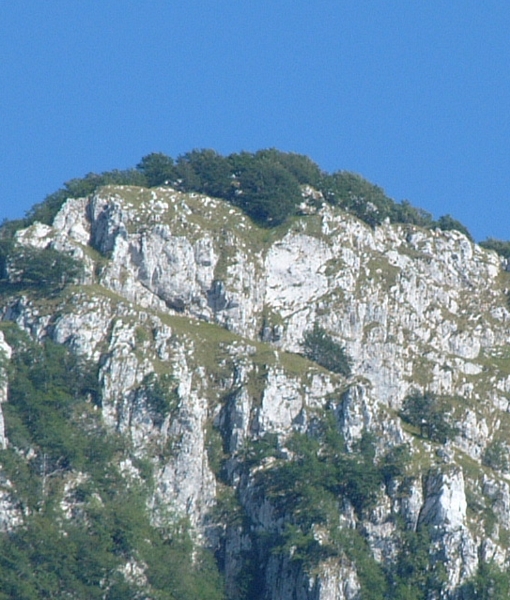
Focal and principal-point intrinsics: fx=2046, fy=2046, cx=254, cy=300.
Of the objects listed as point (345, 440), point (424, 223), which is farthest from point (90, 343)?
point (424, 223)

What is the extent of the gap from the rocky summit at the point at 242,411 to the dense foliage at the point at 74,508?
0.17 metres

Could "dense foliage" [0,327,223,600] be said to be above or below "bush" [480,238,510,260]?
below

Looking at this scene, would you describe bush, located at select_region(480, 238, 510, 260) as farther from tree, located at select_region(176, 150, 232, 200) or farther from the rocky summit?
tree, located at select_region(176, 150, 232, 200)

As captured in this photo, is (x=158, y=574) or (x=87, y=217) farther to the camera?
(x=87, y=217)

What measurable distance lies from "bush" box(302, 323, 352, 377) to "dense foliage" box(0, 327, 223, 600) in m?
17.0

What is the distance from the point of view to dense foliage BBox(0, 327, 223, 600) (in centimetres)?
13812

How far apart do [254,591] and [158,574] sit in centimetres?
804

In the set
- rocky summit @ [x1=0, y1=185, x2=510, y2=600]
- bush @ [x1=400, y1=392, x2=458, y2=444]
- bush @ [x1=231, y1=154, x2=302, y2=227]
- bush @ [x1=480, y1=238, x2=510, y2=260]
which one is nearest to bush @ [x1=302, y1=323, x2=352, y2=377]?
rocky summit @ [x1=0, y1=185, x2=510, y2=600]

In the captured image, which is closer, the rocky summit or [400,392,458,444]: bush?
the rocky summit

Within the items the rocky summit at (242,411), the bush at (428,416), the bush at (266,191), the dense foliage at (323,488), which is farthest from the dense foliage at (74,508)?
the bush at (266,191)

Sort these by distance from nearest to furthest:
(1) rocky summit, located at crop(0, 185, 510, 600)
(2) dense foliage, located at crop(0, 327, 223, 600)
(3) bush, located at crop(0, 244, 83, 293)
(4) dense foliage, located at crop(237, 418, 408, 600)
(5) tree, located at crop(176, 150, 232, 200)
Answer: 1. (2) dense foliage, located at crop(0, 327, 223, 600)
2. (1) rocky summit, located at crop(0, 185, 510, 600)
3. (4) dense foliage, located at crop(237, 418, 408, 600)
4. (3) bush, located at crop(0, 244, 83, 293)
5. (5) tree, located at crop(176, 150, 232, 200)

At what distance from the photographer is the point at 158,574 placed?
140m

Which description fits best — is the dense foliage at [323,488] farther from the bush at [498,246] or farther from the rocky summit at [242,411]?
the bush at [498,246]

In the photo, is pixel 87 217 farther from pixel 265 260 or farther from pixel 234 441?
pixel 234 441
